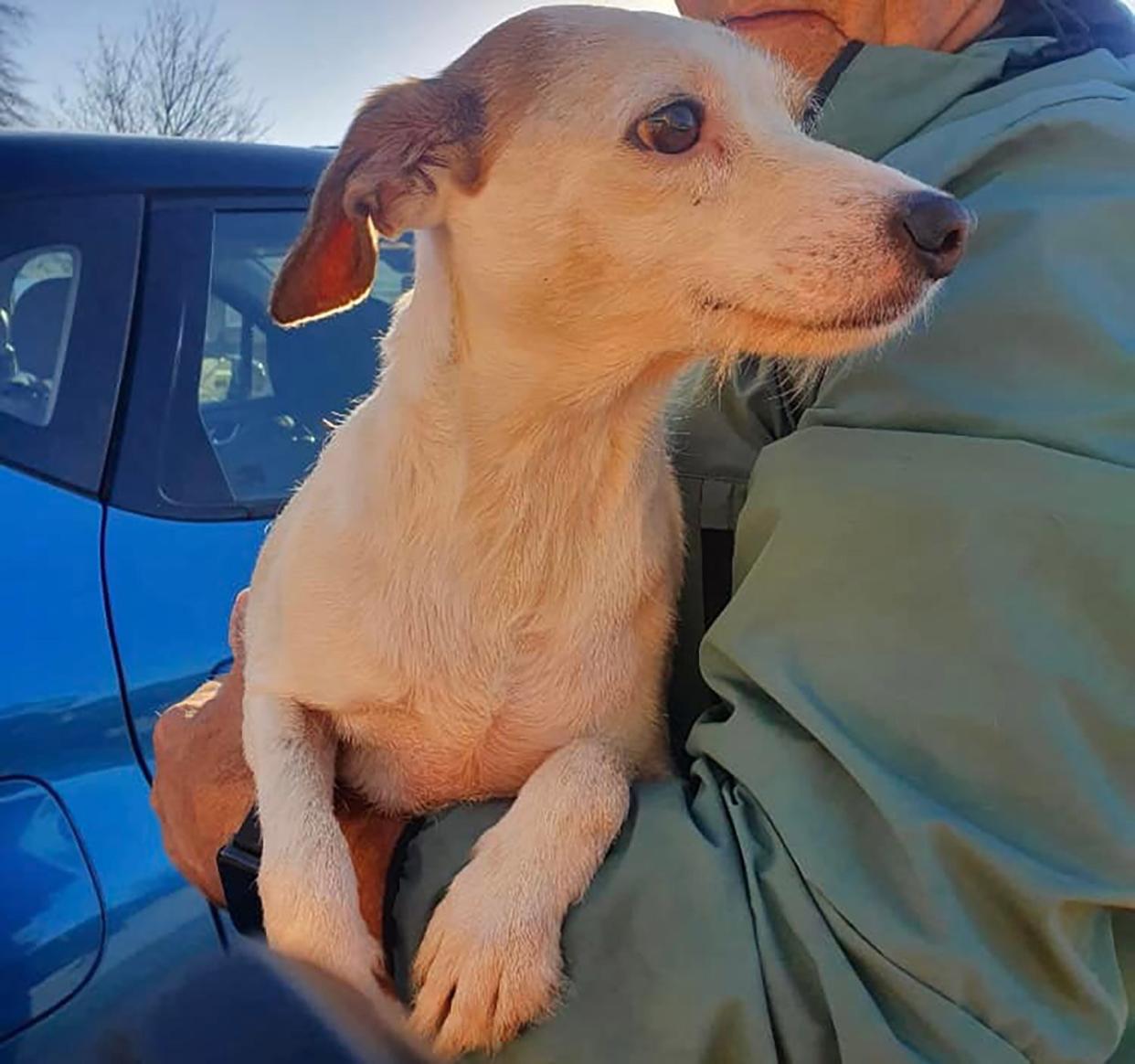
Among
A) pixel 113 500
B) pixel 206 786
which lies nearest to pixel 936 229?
pixel 206 786

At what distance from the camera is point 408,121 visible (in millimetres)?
2102

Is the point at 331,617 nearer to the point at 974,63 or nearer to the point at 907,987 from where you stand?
the point at 907,987

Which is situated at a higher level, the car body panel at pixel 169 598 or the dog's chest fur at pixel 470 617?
the dog's chest fur at pixel 470 617

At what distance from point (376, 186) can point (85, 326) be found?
897mm

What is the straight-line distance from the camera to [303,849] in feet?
5.90

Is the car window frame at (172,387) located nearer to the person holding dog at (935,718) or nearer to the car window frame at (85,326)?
the car window frame at (85,326)

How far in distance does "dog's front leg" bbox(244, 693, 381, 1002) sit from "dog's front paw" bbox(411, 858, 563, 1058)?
0.26 ft

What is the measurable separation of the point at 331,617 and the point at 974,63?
3.93 feet

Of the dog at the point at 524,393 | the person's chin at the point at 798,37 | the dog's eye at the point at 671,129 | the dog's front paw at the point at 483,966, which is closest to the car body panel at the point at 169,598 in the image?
the dog at the point at 524,393

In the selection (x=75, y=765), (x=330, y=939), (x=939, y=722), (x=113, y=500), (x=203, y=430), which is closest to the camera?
(x=939, y=722)

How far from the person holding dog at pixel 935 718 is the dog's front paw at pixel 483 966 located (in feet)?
0.10

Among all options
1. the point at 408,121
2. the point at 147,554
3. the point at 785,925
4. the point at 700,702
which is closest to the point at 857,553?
the point at 785,925

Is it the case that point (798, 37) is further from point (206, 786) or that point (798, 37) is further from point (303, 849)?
point (206, 786)

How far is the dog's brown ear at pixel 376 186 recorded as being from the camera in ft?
6.59
